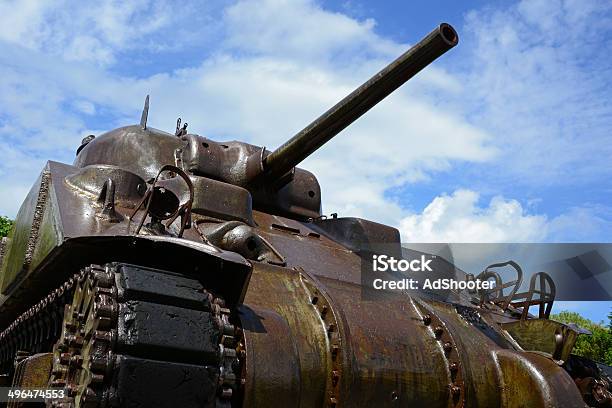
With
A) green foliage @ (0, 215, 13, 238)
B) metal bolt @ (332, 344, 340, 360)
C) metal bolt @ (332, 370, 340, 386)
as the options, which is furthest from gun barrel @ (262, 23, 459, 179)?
green foliage @ (0, 215, 13, 238)

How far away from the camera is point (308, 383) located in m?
4.49

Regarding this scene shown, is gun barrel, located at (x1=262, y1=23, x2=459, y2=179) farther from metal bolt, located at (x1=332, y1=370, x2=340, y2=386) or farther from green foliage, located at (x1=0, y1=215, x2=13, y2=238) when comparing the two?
green foliage, located at (x1=0, y1=215, x2=13, y2=238)

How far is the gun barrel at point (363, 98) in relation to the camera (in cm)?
598

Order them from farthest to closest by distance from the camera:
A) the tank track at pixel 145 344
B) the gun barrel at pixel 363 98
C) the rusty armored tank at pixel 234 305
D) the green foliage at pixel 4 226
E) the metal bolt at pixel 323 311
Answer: the green foliage at pixel 4 226
the gun barrel at pixel 363 98
the metal bolt at pixel 323 311
the rusty armored tank at pixel 234 305
the tank track at pixel 145 344

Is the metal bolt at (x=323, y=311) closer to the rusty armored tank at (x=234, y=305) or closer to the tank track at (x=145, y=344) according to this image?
the rusty armored tank at (x=234, y=305)

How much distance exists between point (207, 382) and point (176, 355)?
209 millimetres

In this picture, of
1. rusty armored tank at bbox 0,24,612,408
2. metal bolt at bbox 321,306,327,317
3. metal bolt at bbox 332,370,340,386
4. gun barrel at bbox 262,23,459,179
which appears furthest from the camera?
gun barrel at bbox 262,23,459,179

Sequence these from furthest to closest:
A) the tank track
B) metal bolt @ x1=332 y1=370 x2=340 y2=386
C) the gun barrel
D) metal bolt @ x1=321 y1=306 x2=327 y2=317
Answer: the gun barrel
metal bolt @ x1=321 y1=306 x2=327 y2=317
metal bolt @ x1=332 y1=370 x2=340 y2=386
the tank track

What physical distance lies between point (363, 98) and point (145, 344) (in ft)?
11.2

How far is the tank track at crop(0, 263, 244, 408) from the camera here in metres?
3.54

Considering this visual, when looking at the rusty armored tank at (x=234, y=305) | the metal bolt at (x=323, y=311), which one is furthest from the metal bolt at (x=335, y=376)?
the metal bolt at (x=323, y=311)

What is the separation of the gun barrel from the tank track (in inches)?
110

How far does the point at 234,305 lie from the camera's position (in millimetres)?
4336

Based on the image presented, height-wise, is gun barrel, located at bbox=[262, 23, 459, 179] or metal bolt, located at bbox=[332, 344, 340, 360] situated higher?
gun barrel, located at bbox=[262, 23, 459, 179]
